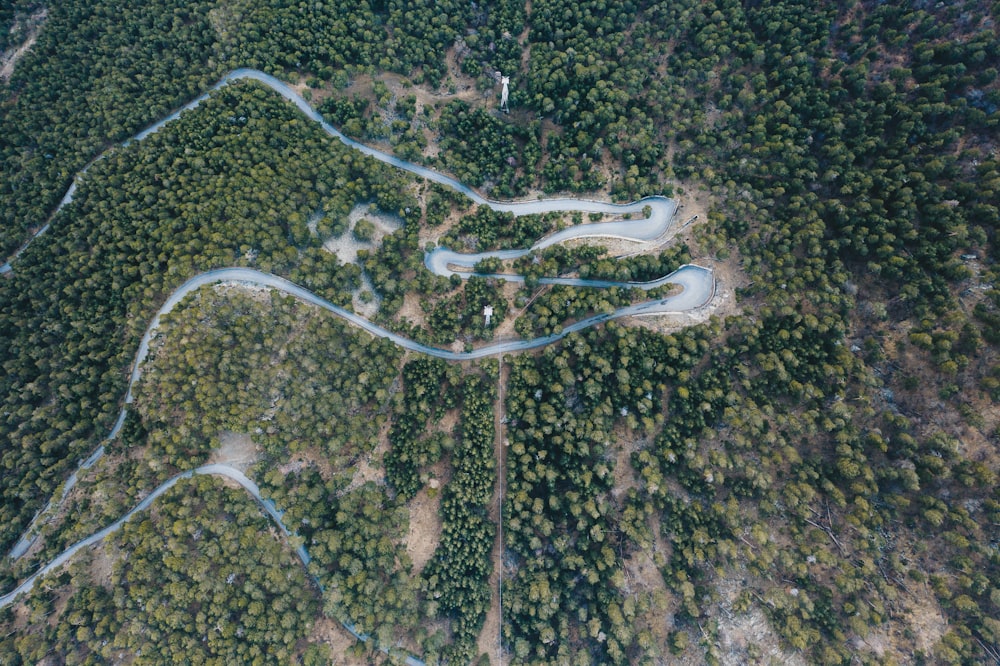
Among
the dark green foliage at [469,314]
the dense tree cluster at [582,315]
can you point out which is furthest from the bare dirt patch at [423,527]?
the dark green foliage at [469,314]

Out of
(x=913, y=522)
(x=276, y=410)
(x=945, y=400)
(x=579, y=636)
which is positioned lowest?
(x=579, y=636)

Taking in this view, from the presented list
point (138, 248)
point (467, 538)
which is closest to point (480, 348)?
point (467, 538)

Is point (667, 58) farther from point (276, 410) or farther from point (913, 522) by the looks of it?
point (276, 410)

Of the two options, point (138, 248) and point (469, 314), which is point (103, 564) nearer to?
point (138, 248)

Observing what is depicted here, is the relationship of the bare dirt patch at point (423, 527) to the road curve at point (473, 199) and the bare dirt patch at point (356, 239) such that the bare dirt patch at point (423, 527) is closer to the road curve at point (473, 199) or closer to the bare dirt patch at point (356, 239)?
the bare dirt patch at point (356, 239)

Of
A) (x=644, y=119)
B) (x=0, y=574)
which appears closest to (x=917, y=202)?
(x=644, y=119)

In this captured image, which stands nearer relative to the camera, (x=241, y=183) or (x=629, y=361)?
(x=629, y=361)

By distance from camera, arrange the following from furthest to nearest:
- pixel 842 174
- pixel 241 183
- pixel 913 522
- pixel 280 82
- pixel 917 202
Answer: pixel 280 82
pixel 241 183
pixel 842 174
pixel 917 202
pixel 913 522
